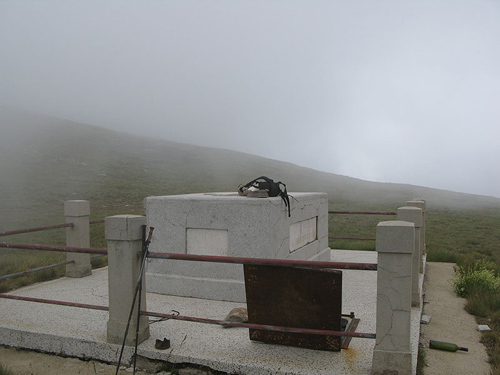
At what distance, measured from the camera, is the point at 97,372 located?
420 centimetres

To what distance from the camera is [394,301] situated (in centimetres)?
361

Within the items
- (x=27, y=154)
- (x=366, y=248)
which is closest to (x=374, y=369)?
(x=366, y=248)

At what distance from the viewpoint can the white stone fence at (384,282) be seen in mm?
3568

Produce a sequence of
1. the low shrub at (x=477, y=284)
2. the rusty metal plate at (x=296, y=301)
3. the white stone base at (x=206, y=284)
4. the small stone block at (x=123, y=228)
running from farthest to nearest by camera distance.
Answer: the low shrub at (x=477, y=284)
the white stone base at (x=206, y=284)
the small stone block at (x=123, y=228)
the rusty metal plate at (x=296, y=301)

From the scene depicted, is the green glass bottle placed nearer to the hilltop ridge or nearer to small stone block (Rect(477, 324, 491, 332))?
small stone block (Rect(477, 324, 491, 332))

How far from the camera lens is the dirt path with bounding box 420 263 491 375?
4.40 m

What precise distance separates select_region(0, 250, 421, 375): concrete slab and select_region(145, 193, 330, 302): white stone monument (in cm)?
22

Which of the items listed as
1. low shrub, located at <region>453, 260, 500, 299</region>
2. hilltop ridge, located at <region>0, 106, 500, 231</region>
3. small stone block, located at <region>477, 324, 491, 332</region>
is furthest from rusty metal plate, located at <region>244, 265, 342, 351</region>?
hilltop ridge, located at <region>0, 106, 500, 231</region>

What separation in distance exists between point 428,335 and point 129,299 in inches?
146

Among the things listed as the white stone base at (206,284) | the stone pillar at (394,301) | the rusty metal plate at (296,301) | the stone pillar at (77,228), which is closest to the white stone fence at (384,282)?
the stone pillar at (394,301)

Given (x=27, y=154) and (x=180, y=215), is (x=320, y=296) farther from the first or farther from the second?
(x=27, y=154)

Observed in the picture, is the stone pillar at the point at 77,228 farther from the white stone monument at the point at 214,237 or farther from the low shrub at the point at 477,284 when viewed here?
the low shrub at the point at 477,284

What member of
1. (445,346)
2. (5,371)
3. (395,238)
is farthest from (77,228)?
(445,346)

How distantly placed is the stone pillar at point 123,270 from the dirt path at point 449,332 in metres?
3.07
